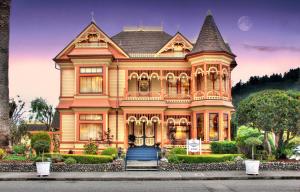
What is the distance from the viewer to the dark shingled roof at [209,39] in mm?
40219

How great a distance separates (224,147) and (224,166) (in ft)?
25.3

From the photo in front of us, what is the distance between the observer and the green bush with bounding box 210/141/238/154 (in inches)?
1361

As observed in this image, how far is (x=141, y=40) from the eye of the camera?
44750mm

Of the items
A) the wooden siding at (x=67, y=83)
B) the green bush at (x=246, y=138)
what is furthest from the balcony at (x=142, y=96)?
the green bush at (x=246, y=138)

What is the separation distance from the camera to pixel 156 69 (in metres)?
42.0

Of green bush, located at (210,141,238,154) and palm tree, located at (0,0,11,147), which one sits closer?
palm tree, located at (0,0,11,147)

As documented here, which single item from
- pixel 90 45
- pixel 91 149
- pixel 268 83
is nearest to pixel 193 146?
pixel 91 149

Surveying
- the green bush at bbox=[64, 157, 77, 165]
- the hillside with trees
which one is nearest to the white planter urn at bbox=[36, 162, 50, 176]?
the green bush at bbox=[64, 157, 77, 165]

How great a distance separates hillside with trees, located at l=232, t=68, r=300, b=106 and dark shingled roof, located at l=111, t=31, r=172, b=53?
144ft

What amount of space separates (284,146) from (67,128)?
18885mm

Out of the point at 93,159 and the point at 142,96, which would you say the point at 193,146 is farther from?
the point at 142,96

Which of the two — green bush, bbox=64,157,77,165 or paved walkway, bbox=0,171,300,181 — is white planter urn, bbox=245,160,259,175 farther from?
green bush, bbox=64,157,77,165

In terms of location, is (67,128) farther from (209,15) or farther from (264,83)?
(264,83)

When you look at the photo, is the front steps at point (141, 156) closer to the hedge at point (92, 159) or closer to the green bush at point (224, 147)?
the hedge at point (92, 159)
